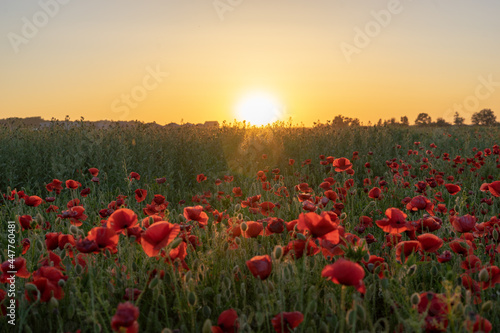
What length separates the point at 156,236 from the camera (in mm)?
1516

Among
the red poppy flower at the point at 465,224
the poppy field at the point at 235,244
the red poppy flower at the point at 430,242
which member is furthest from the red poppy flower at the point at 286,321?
the red poppy flower at the point at 465,224

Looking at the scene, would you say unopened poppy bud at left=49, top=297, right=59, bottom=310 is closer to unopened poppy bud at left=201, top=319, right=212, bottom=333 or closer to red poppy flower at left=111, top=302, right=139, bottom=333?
→ red poppy flower at left=111, top=302, right=139, bottom=333

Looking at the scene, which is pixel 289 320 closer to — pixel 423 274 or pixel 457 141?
pixel 423 274

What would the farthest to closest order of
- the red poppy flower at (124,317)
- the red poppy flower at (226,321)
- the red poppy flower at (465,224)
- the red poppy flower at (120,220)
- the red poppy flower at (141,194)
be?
the red poppy flower at (141,194), the red poppy flower at (465,224), the red poppy flower at (120,220), the red poppy flower at (226,321), the red poppy flower at (124,317)

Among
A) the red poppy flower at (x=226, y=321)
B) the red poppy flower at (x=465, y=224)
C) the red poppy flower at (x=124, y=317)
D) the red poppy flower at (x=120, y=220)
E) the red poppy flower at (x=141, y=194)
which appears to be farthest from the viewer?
the red poppy flower at (x=141, y=194)

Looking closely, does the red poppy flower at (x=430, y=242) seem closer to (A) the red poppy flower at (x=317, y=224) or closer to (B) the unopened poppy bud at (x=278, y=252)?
(A) the red poppy flower at (x=317, y=224)

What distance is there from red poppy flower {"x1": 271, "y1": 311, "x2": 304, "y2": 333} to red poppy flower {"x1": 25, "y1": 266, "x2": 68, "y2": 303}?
0.86 m

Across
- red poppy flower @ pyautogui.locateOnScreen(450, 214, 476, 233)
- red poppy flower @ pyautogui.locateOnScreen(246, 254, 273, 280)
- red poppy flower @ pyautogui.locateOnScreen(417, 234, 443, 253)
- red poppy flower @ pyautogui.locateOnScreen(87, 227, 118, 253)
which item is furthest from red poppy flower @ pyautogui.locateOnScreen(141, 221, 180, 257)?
red poppy flower @ pyautogui.locateOnScreen(450, 214, 476, 233)

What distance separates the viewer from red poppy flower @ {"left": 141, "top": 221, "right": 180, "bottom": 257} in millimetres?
1505

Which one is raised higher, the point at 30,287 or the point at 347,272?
the point at 347,272

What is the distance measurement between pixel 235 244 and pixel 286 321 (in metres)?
0.99

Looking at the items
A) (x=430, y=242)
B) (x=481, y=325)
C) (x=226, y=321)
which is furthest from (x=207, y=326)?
(x=430, y=242)

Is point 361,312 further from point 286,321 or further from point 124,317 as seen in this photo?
point 124,317

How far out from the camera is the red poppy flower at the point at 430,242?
5.48ft
